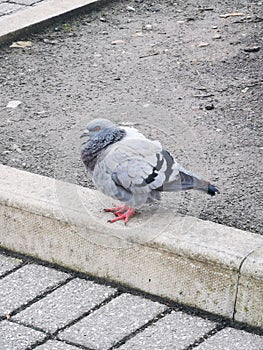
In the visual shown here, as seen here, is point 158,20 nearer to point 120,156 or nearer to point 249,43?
point 249,43

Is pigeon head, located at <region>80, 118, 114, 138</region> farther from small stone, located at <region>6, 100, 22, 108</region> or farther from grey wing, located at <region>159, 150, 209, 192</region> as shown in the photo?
small stone, located at <region>6, 100, 22, 108</region>

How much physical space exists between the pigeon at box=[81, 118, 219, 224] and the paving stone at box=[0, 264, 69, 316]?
Result: 0.47m

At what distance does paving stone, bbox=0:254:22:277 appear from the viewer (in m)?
3.87

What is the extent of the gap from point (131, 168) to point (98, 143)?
17cm

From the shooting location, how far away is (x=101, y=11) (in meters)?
6.61

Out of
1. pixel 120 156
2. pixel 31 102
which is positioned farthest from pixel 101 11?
pixel 120 156

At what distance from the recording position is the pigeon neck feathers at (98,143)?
3.60 m

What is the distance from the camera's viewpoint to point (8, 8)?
6.58 m

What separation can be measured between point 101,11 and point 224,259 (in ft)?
11.9

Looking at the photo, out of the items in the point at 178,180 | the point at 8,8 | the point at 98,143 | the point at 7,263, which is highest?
the point at 98,143

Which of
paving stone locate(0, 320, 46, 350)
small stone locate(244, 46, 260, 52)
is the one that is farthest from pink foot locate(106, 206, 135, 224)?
small stone locate(244, 46, 260, 52)

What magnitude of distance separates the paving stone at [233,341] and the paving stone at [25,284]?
0.77 meters

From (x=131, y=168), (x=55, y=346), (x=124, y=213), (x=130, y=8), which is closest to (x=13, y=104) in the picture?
(x=124, y=213)

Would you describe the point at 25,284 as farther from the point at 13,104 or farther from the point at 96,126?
the point at 13,104
